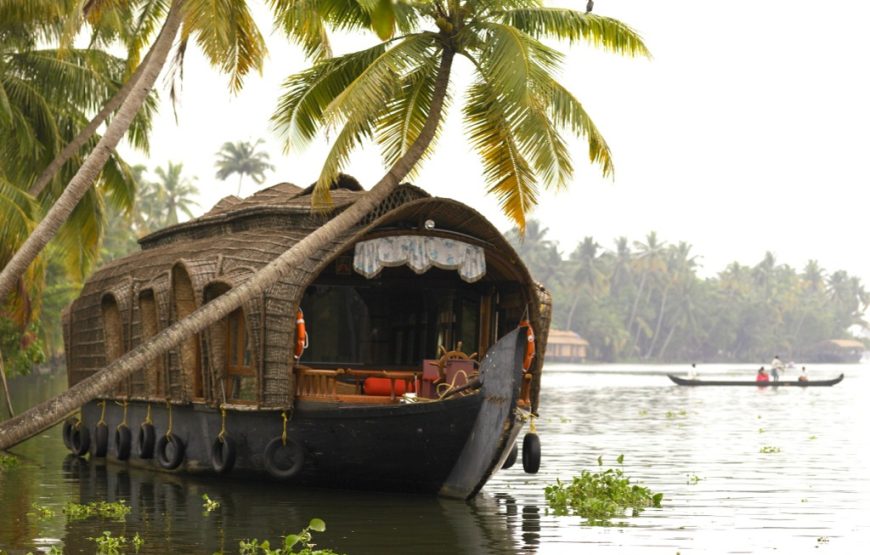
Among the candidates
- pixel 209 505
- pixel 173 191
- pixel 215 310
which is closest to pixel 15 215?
pixel 209 505

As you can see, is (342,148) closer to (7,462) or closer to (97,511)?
(97,511)

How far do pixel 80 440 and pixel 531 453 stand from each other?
7.55m

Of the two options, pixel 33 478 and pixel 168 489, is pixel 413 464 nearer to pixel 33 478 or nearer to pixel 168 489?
pixel 168 489

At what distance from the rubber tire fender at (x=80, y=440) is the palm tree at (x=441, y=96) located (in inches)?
256

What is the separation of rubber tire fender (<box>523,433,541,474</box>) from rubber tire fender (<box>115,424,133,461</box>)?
18.3 feet

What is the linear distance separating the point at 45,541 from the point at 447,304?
694 centimetres

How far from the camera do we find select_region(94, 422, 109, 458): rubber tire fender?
59.8ft

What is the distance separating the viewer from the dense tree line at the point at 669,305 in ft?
381

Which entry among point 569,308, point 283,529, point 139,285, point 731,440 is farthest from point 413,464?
point 569,308

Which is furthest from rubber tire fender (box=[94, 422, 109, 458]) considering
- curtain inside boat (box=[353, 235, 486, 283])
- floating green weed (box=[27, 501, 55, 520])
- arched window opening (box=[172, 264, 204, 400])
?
curtain inside boat (box=[353, 235, 486, 283])

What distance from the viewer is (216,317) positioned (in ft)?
39.0

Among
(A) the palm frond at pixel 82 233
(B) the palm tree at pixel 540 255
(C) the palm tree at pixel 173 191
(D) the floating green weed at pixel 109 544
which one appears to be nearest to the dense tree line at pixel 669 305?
(B) the palm tree at pixel 540 255

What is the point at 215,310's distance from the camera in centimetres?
1184

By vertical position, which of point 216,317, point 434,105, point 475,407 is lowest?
point 475,407
